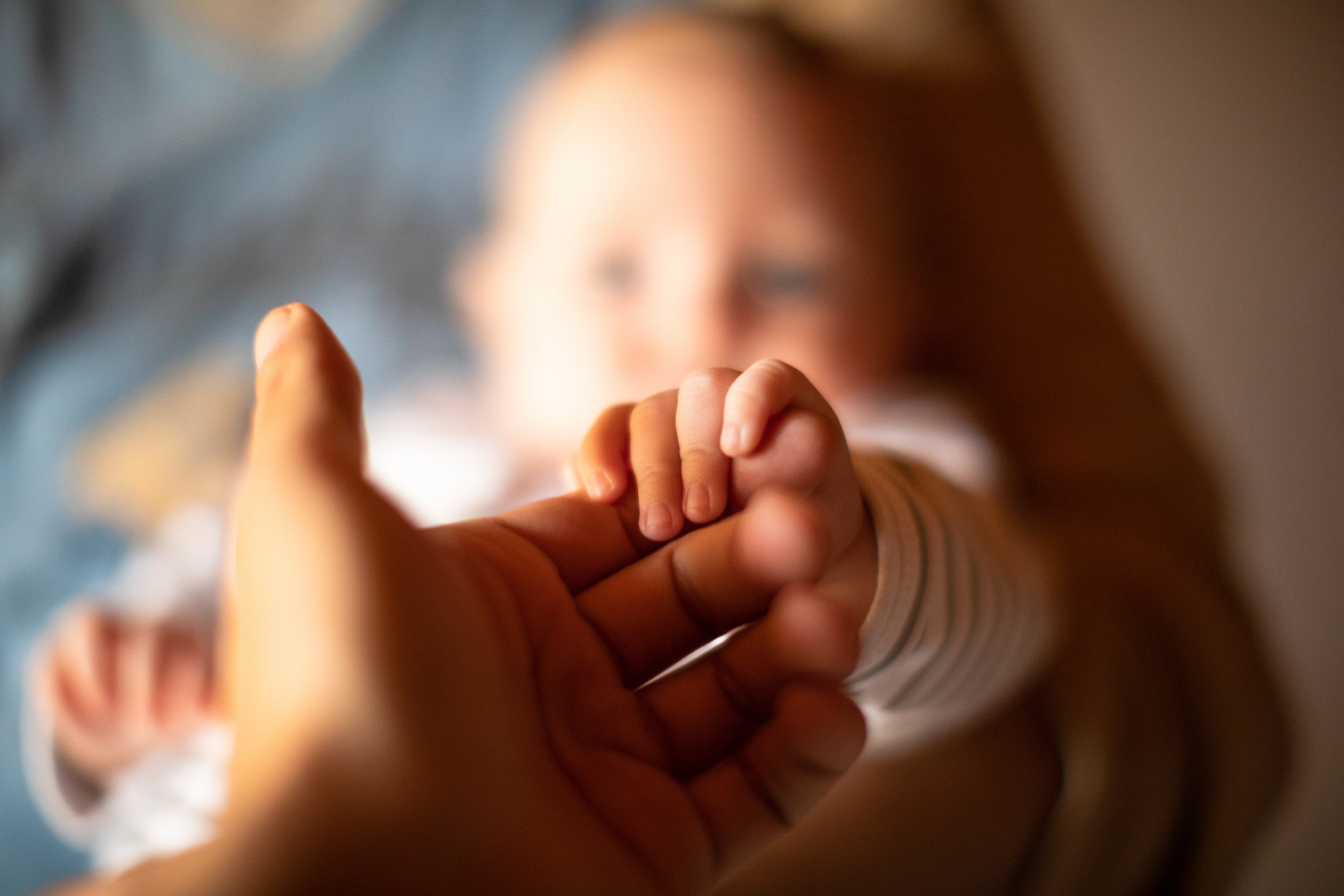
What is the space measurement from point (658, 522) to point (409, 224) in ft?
2.39

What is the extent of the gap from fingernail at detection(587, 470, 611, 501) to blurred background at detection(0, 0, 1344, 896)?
56cm

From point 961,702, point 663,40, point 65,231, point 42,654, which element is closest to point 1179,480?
point 961,702

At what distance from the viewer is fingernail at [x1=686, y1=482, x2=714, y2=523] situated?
0.27 meters

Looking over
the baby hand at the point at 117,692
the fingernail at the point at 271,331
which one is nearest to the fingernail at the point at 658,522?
the fingernail at the point at 271,331

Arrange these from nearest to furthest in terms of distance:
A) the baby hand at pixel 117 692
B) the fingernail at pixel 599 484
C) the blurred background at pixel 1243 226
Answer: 1. the fingernail at pixel 599 484
2. the baby hand at pixel 117 692
3. the blurred background at pixel 1243 226

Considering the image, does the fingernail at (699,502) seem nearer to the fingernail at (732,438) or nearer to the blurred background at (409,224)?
the fingernail at (732,438)

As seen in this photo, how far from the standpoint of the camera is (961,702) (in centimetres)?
39

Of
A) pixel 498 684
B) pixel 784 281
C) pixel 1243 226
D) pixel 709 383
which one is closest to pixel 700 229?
pixel 784 281

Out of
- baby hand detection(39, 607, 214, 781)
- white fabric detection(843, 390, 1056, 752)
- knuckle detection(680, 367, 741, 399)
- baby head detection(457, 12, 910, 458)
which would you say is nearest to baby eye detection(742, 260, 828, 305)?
baby head detection(457, 12, 910, 458)

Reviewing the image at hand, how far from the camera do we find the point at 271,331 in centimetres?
27

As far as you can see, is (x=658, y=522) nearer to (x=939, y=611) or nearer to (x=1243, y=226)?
(x=939, y=611)

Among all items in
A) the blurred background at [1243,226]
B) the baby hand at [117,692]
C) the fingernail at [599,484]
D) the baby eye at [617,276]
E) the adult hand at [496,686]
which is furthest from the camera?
the blurred background at [1243,226]

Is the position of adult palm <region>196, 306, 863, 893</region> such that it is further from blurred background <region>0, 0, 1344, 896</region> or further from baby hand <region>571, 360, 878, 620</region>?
blurred background <region>0, 0, 1344, 896</region>

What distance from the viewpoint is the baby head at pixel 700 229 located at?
24.5 inches
